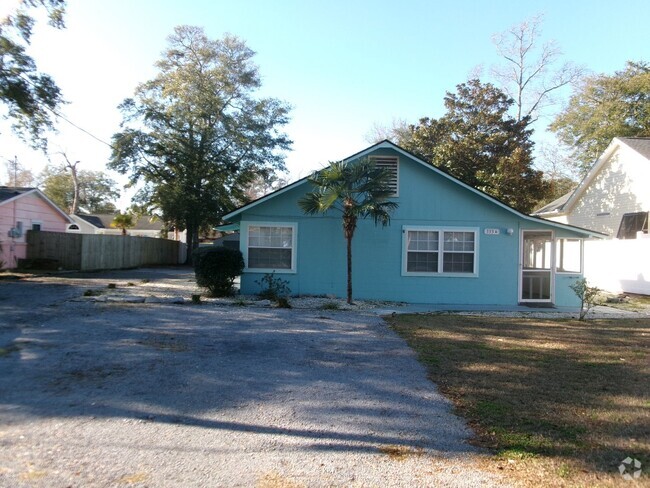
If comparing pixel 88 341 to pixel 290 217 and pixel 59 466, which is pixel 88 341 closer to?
pixel 59 466

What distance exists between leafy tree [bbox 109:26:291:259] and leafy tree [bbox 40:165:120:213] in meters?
31.5

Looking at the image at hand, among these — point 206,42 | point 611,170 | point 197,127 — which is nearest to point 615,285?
point 611,170

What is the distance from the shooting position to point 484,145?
97.6 feet

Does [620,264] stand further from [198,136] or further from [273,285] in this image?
[198,136]

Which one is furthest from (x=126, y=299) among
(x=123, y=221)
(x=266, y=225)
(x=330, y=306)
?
(x=123, y=221)

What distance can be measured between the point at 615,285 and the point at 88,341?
19.6m

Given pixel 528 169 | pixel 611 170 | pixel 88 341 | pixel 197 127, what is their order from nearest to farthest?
pixel 88 341
pixel 611 170
pixel 528 169
pixel 197 127

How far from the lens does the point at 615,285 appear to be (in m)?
19.5

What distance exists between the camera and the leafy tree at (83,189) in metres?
60.3

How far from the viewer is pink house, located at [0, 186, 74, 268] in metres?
21.9

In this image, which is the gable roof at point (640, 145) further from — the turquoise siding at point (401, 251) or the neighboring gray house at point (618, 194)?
the turquoise siding at point (401, 251)

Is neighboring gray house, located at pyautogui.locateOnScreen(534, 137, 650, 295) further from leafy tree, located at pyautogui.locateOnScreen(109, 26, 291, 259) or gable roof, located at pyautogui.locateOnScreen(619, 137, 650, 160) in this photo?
leafy tree, located at pyautogui.locateOnScreen(109, 26, 291, 259)


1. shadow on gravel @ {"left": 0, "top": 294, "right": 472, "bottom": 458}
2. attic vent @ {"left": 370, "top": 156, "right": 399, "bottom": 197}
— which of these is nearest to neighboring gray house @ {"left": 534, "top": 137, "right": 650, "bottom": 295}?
attic vent @ {"left": 370, "top": 156, "right": 399, "bottom": 197}

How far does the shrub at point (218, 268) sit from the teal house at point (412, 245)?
765 millimetres
